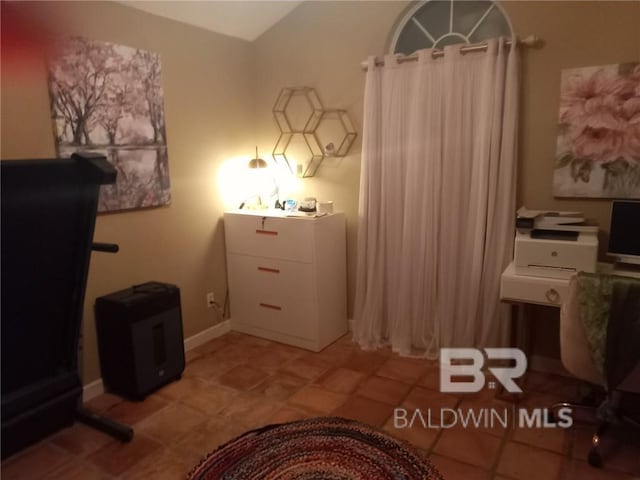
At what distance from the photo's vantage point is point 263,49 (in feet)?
11.8

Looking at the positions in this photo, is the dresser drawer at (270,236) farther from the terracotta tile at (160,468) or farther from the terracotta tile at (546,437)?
the terracotta tile at (546,437)

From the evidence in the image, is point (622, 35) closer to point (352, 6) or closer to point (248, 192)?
point (352, 6)

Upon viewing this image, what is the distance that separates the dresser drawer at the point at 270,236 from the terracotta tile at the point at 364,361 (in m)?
0.72

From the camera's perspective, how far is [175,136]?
3.10 meters

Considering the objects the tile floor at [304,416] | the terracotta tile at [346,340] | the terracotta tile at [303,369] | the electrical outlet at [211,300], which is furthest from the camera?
the electrical outlet at [211,300]

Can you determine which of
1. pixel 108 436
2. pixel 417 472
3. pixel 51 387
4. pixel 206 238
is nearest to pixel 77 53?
pixel 206 238

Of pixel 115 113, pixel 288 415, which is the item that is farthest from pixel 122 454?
pixel 115 113

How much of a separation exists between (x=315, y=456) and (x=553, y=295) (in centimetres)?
138

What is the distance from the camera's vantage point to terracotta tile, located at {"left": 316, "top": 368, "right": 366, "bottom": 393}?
275 cm

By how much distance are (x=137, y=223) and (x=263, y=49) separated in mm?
1703

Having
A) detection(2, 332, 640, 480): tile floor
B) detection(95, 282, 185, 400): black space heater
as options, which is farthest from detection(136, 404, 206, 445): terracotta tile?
detection(95, 282, 185, 400): black space heater

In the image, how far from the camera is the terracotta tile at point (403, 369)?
112 inches

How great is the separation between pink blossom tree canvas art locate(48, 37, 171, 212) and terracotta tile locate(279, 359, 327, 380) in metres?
1.35

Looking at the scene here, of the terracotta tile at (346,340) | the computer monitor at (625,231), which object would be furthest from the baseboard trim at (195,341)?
the computer monitor at (625,231)
